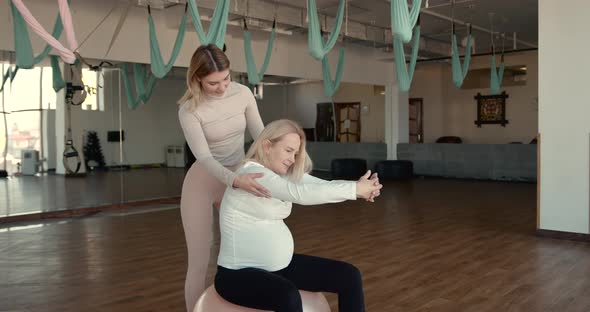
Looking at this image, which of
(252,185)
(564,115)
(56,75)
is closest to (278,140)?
(252,185)

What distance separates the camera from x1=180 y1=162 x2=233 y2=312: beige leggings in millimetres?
2436

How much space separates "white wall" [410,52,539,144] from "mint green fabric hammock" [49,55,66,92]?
970 centimetres

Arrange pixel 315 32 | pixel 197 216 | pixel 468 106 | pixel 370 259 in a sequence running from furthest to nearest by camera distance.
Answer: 1. pixel 468 106
2. pixel 315 32
3. pixel 370 259
4. pixel 197 216

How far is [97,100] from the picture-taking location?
818cm

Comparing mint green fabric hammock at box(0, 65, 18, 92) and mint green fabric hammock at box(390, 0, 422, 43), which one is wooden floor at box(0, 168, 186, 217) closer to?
mint green fabric hammock at box(0, 65, 18, 92)

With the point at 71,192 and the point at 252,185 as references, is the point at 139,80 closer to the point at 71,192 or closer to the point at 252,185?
the point at 71,192

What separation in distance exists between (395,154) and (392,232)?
24.7 feet

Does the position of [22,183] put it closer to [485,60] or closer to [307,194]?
[307,194]

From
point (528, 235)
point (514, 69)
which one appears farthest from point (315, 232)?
point (514, 69)

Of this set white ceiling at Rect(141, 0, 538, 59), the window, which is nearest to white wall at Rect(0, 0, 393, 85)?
the window

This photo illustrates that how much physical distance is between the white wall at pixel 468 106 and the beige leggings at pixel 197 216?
42.3 ft

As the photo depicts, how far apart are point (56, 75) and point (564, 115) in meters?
6.30

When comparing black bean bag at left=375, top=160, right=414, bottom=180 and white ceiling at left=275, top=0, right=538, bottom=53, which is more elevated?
white ceiling at left=275, top=0, right=538, bottom=53

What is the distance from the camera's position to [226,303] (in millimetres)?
2000
